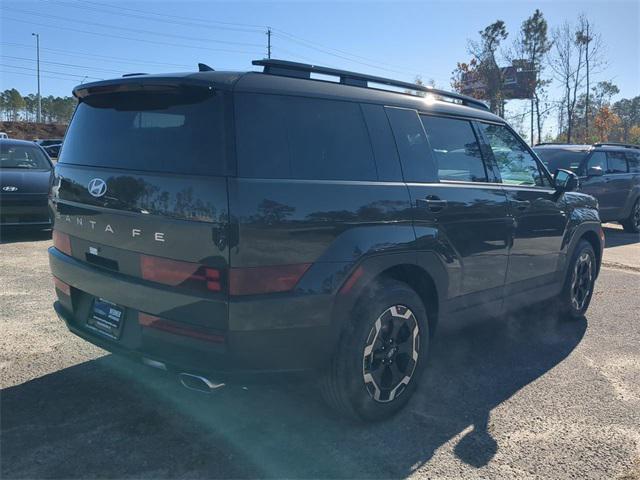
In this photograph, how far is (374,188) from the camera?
9.91 ft

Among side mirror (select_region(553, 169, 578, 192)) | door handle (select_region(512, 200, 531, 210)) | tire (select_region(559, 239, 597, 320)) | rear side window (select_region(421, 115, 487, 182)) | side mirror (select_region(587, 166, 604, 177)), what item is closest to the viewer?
rear side window (select_region(421, 115, 487, 182))

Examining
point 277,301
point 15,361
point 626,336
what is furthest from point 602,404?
point 15,361

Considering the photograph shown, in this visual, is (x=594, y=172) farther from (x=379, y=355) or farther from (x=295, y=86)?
(x=295, y=86)

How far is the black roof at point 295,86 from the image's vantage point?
2.63 meters

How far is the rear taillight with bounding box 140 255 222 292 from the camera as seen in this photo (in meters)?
2.44

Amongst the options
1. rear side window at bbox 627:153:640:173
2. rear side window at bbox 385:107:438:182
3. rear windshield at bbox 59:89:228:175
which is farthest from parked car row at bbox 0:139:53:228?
rear side window at bbox 627:153:640:173

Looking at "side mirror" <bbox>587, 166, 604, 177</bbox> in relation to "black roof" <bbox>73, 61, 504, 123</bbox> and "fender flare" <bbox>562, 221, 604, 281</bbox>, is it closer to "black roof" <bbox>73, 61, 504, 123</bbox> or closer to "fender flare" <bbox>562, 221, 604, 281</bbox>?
"fender flare" <bbox>562, 221, 604, 281</bbox>

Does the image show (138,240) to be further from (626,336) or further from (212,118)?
(626,336)

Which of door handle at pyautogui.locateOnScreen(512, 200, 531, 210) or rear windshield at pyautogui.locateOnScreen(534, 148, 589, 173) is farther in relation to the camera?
rear windshield at pyautogui.locateOnScreen(534, 148, 589, 173)

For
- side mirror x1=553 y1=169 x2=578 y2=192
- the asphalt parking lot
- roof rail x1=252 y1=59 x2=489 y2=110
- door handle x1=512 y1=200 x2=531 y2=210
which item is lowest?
the asphalt parking lot

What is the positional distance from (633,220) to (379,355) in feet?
37.8

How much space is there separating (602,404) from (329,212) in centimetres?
237

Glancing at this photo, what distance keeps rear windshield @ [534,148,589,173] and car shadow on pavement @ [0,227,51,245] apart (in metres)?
9.43

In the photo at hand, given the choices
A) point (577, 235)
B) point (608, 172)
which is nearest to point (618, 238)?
point (608, 172)
